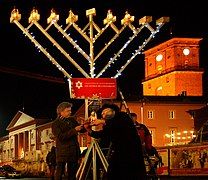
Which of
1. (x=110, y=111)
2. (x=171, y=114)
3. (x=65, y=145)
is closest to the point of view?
(x=110, y=111)

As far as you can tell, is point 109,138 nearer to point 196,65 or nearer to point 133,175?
point 133,175

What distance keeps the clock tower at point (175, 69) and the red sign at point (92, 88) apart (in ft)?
207

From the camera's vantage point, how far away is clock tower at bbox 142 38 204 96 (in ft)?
251

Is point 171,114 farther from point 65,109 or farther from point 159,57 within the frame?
point 65,109

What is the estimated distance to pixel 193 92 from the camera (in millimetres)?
77000

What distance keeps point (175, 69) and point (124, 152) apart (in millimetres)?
71878

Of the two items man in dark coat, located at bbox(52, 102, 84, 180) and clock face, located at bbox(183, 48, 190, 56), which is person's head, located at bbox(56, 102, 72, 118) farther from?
clock face, located at bbox(183, 48, 190, 56)

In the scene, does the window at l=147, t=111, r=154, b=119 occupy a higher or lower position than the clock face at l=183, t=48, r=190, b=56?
lower

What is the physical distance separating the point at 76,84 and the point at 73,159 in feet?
11.1

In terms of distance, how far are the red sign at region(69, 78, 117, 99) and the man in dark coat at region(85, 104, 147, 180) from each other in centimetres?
551

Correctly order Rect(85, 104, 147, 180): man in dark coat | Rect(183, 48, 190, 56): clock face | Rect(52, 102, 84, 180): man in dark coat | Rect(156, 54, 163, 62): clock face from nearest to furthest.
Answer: Rect(85, 104, 147, 180): man in dark coat → Rect(52, 102, 84, 180): man in dark coat → Rect(183, 48, 190, 56): clock face → Rect(156, 54, 163, 62): clock face

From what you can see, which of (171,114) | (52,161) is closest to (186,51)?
(171,114)

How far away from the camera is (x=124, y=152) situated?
19.8 ft

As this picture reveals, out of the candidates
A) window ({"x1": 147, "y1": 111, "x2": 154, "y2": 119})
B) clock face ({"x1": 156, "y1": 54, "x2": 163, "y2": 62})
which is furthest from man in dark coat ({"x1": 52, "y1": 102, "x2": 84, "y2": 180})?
clock face ({"x1": 156, "y1": 54, "x2": 163, "y2": 62})
